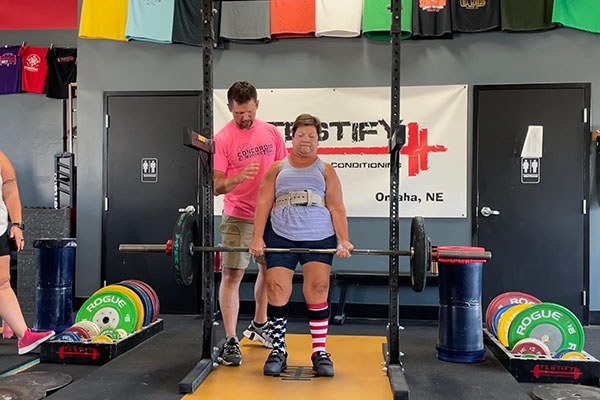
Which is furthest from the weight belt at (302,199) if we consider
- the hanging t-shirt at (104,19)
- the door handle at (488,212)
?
the hanging t-shirt at (104,19)

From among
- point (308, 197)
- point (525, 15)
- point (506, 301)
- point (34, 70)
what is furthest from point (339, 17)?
point (34, 70)

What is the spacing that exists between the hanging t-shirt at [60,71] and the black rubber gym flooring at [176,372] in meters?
3.52

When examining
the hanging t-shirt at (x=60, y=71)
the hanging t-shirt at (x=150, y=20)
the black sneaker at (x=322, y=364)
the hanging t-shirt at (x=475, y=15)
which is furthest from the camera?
the hanging t-shirt at (x=60, y=71)

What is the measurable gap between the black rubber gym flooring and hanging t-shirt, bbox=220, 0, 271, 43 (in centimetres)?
254

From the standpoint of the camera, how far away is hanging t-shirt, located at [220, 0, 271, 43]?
189 inches

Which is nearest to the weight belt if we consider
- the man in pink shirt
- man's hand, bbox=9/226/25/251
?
the man in pink shirt

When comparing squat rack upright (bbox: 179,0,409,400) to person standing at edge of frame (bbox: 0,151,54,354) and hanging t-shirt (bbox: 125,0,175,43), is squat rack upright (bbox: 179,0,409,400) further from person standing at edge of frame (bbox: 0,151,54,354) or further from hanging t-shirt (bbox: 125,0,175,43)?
hanging t-shirt (bbox: 125,0,175,43)

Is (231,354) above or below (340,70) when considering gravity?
below

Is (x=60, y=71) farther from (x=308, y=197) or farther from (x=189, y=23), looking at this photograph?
(x=308, y=197)

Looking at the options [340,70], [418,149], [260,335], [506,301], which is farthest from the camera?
[340,70]

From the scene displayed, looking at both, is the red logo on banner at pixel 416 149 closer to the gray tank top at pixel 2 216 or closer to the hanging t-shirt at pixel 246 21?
the hanging t-shirt at pixel 246 21

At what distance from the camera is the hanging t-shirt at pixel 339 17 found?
4.69 m

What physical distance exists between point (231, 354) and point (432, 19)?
10.5 ft

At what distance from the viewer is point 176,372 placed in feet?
9.78
